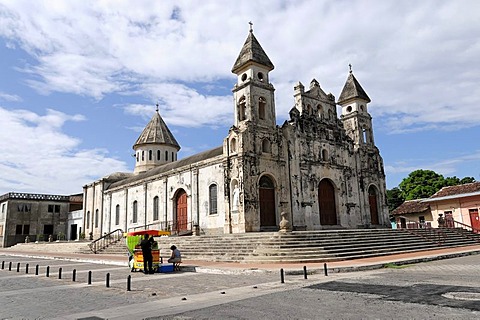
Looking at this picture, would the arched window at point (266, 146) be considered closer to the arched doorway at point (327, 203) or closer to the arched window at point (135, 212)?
the arched doorway at point (327, 203)

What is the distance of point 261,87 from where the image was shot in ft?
92.7

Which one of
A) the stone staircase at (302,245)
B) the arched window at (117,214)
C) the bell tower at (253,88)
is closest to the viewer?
the stone staircase at (302,245)

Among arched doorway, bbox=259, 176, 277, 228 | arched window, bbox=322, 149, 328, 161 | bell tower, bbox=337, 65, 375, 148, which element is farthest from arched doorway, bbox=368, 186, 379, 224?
arched doorway, bbox=259, 176, 277, 228

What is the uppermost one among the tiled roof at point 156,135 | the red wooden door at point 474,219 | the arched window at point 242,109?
the tiled roof at point 156,135

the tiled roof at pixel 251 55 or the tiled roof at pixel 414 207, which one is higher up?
the tiled roof at pixel 251 55

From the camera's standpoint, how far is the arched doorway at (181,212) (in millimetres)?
30520

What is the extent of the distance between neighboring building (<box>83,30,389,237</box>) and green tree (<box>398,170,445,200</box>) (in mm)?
23830

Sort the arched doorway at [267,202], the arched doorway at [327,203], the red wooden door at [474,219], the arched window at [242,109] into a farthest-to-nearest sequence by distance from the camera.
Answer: the red wooden door at [474,219], the arched doorway at [327,203], the arched window at [242,109], the arched doorway at [267,202]

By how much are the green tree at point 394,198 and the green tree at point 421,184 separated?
2.73 metres

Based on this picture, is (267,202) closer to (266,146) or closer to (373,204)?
(266,146)

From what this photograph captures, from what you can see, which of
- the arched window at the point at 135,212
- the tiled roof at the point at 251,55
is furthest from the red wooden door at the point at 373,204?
the arched window at the point at 135,212

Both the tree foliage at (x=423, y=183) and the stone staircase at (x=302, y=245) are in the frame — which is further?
the tree foliage at (x=423, y=183)

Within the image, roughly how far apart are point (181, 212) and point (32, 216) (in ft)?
99.2

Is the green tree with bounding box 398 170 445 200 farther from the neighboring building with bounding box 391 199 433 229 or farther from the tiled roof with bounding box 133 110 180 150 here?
the tiled roof with bounding box 133 110 180 150
